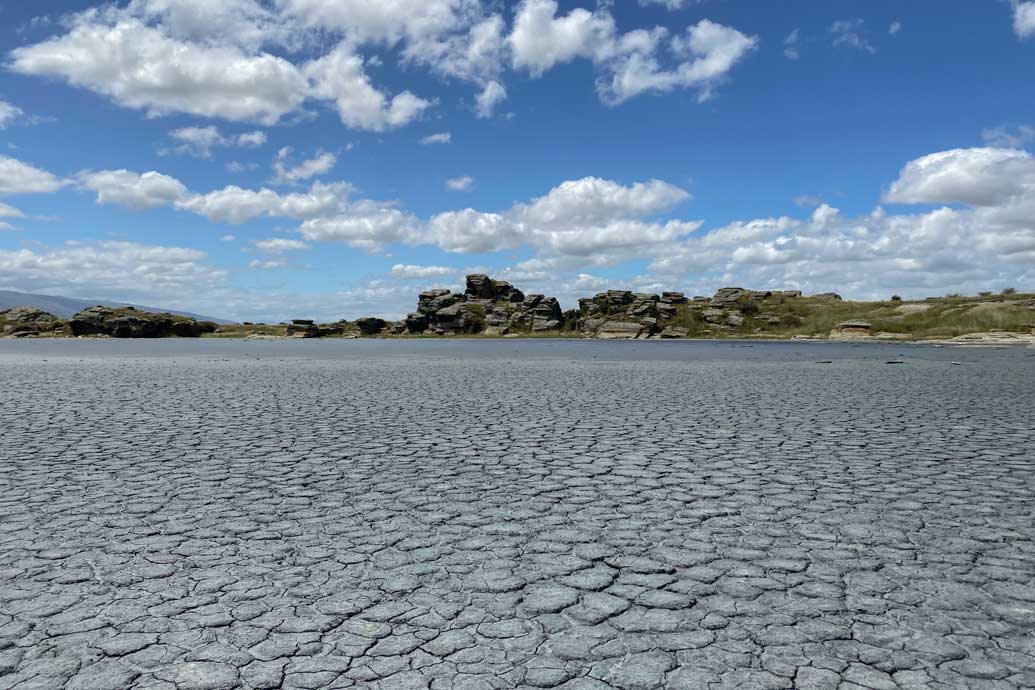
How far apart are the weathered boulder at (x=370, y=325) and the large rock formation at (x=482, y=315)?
8686 mm

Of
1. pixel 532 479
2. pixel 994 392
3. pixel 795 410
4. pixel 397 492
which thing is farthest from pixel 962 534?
pixel 994 392

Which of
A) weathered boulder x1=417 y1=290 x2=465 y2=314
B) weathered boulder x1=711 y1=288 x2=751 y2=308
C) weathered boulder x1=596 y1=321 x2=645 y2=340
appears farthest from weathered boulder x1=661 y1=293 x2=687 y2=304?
weathered boulder x1=417 y1=290 x2=465 y2=314

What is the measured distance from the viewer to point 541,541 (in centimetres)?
673

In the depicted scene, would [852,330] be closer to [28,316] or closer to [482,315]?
[482,315]

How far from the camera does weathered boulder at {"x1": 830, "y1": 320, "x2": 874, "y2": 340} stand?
118375 millimetres

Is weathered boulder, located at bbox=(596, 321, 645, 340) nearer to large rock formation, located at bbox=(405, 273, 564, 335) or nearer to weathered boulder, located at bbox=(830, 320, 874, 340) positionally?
large rock formation, located at bbox=(405, 273, 564, 335)

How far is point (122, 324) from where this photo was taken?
17575 cm

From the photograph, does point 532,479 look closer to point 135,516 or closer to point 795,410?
point 135,516

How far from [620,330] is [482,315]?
164ft

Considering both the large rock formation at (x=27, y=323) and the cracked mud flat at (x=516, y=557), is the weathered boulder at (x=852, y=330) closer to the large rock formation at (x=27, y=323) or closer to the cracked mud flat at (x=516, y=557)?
the cracked mud flat at (x=516, y=557)

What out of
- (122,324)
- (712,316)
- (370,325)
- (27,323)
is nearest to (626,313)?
(712,316)

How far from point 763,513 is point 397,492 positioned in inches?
178

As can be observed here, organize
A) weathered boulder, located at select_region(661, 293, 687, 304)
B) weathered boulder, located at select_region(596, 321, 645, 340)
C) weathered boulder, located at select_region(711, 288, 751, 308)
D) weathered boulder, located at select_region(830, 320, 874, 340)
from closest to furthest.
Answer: weathered boulder, located at select_region(830, 320, 874, 340), weathered boulder, located at select_region(596, 321, 645, 340), weathered boulder, located at select_region(711, 288, 751, 308), weathered boulder, located at select_region(661, 293, 687, 304)

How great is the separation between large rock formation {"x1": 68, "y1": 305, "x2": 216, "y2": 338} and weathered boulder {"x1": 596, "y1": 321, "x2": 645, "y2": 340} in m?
119
